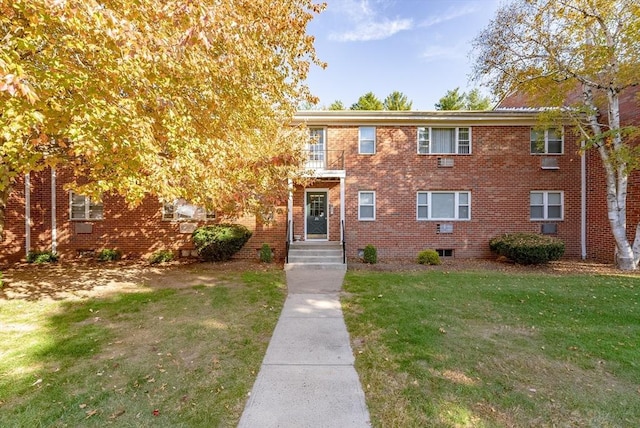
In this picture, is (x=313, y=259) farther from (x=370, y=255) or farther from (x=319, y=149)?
(x=319, y=149)

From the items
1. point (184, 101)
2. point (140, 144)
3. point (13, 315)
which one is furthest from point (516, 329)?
point (13, 315)

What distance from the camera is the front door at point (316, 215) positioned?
11523 mm

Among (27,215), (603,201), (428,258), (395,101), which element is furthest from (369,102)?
(27,215)

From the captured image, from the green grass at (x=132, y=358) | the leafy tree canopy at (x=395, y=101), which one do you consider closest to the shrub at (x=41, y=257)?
the green grass at (x=132, y=358)

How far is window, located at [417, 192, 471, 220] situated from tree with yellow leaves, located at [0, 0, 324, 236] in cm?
642

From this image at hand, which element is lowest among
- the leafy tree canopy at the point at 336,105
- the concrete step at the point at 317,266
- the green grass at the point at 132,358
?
the green grass at the point at 132,358

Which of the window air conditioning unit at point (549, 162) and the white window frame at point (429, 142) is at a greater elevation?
the white window frame at point (429, 142)

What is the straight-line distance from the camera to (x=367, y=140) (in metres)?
11.4

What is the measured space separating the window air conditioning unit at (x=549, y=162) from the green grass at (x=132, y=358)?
11450 mm

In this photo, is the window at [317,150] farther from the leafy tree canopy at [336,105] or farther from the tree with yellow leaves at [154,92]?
the leafy tree canopy at [336,105]

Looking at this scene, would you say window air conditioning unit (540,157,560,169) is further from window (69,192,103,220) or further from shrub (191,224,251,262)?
window (69,192,103,220)

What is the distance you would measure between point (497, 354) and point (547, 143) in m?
11.0

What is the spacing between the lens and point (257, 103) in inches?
258

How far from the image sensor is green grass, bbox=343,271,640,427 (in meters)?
2.76
